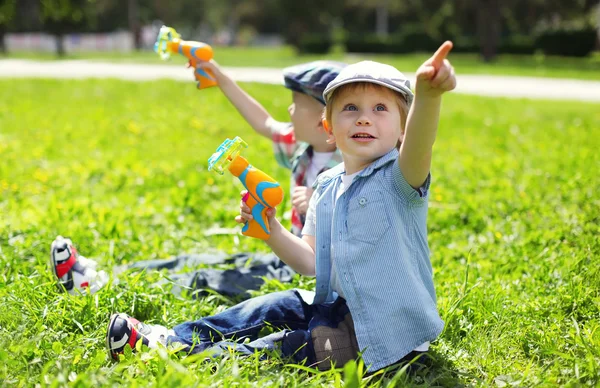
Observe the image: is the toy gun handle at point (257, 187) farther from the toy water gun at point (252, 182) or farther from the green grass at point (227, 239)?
the green grass at point (227, 239)

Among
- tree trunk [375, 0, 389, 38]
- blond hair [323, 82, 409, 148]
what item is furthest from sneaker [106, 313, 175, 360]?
tree trunk [375, 0, 389, 38]

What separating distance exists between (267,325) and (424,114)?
1080 millimetres

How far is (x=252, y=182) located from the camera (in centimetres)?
219

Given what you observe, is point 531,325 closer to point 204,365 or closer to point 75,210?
point 204,365

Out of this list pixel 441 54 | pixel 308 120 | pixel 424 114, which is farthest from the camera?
pixel 308 120

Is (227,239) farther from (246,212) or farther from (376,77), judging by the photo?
(376,77)

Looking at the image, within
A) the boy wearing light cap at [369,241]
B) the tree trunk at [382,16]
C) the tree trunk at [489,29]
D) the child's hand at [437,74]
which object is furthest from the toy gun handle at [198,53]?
the tree trunk at [382,16]

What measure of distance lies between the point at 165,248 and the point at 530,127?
552cm

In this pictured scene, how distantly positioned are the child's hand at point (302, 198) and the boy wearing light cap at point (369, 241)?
1.92 ft

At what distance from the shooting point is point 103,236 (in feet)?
12.2

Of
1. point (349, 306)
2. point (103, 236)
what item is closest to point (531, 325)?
point (349, 306)

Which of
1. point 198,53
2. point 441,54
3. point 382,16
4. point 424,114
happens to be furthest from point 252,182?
point 382,16

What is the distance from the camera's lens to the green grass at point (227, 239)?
7.29 feet

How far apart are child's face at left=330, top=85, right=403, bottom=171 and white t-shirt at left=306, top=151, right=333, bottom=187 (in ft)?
2.98
